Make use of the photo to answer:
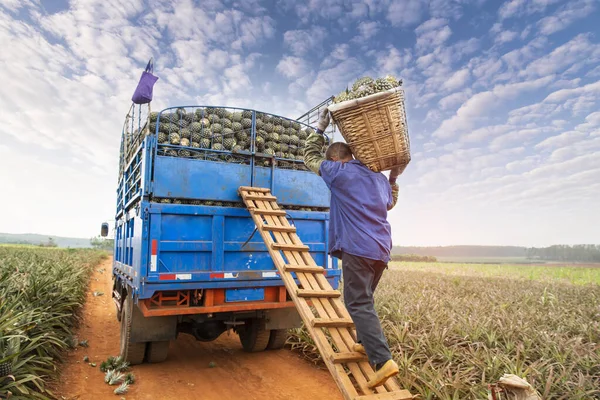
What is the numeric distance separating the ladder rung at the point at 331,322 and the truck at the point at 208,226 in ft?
5.64

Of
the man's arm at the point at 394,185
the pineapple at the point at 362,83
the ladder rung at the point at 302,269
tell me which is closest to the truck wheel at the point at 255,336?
the ladder rung at the point at 302,269

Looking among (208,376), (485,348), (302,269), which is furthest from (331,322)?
(208,376)

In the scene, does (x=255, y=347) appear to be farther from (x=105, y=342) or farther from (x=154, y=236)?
(x=105, y=342)

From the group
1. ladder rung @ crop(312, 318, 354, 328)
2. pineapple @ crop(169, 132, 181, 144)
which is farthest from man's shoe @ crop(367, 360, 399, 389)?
pineapple @ crop(169, 132, 181, 144)

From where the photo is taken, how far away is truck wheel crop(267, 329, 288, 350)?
19.8ft

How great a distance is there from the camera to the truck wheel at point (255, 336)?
5.88m

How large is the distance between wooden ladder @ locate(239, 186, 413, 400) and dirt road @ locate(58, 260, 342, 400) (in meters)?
1.05

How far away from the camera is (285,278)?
4.05 metres

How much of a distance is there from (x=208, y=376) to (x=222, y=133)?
10.4 ft

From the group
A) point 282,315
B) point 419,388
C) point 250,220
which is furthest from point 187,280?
point 419,388

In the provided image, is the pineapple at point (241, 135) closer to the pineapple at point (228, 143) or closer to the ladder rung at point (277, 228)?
the pineapple at point (228, 143)

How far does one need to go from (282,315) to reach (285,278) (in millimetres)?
1774

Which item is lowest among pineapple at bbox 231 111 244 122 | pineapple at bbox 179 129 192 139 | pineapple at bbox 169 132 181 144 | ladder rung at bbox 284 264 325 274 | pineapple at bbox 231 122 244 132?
ladder rung at bbox 284 264 325 274

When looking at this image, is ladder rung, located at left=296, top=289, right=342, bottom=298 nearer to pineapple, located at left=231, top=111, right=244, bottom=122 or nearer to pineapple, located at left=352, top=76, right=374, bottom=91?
pineapple, located at left=352, top=76, right=374, bottom=91
